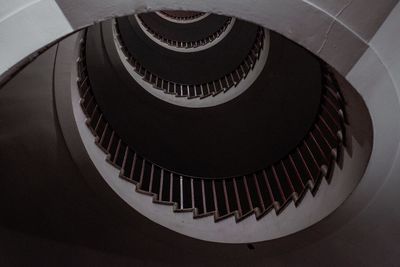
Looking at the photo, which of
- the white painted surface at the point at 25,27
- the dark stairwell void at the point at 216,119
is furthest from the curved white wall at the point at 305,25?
the dark stairwell void at the point at 216,119

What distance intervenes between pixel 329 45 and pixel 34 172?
286cm

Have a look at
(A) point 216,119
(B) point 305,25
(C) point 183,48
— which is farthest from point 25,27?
(C) point 183,48

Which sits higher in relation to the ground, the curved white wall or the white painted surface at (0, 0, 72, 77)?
the curved white wall

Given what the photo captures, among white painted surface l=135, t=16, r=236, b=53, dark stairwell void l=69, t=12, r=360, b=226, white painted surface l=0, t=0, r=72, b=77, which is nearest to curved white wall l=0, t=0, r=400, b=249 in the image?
white painted surface l=0, t=0, r=72, b=77

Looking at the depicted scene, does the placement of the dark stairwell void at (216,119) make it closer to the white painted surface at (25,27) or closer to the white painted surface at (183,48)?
the white painted surface at (183,48)

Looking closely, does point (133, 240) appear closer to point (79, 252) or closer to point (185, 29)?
point (79, 252)

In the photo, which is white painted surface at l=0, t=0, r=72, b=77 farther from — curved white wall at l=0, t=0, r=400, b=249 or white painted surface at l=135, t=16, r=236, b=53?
white painted surface at l=135, t=16, r=236, b=53

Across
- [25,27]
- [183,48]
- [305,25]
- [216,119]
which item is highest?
[305,25]

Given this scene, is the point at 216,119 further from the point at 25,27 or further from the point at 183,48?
the point at 25,27

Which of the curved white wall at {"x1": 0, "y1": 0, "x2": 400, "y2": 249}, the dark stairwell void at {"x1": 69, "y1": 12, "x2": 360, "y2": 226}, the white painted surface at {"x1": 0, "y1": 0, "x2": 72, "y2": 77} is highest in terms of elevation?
the curved white wall at {"x1": 0, "y1": 0, "x2": 400, "y2": 249}

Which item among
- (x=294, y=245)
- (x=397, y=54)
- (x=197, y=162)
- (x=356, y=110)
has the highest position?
(x=397, y=54)

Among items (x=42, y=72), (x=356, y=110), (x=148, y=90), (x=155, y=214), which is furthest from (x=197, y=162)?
(x=356, y=110)

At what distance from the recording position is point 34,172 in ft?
9.96

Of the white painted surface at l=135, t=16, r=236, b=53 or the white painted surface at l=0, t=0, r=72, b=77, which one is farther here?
the white painted surface at l=135, t=16, r=236, b=53
